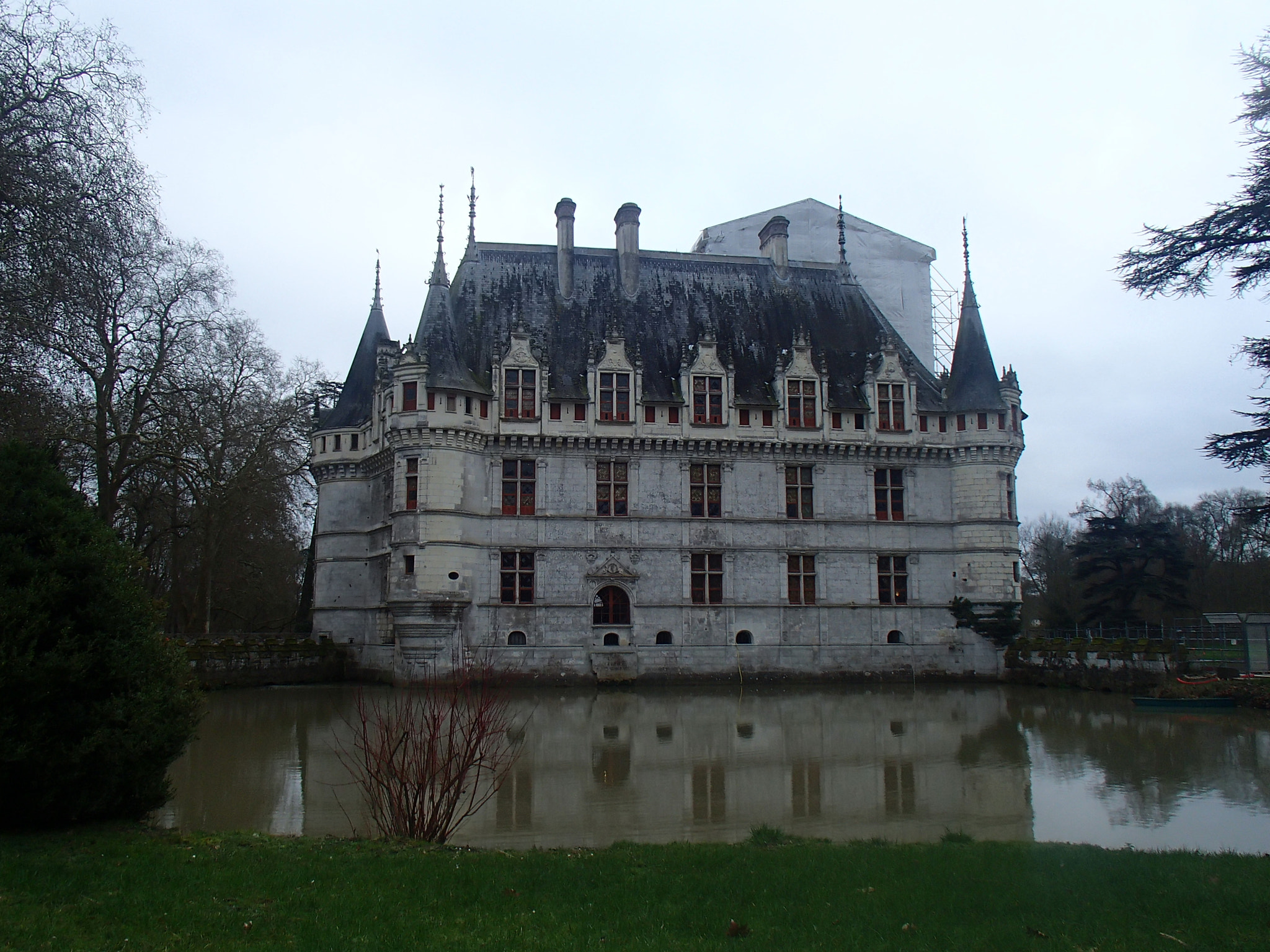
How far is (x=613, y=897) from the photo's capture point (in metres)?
7.51

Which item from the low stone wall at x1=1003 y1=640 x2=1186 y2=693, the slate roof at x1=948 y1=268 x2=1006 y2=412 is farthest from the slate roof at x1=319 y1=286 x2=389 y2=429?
the low stone wall at x1=1003 y1=640 x2=1186 y2=693

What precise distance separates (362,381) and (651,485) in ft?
40.8

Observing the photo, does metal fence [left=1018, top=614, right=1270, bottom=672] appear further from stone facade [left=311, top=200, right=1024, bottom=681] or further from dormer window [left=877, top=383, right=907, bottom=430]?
dormer window [left=877, top=383, right=907, bottom=430]

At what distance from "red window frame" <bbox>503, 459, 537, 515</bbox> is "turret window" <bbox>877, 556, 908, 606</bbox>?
1257 cm

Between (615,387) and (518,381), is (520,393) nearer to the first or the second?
(518,381)

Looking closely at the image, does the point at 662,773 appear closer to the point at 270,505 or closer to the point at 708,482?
the point at 708,482

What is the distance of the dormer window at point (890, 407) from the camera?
35375mm

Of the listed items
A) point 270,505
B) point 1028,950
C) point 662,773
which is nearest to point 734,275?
point 270,505

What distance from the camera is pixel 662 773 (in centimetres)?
1534

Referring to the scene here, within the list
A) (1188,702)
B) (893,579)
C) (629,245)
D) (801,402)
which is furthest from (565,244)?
(1188,702)

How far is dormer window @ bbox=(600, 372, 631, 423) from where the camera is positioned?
33.4m

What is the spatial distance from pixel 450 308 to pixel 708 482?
10.8 metres

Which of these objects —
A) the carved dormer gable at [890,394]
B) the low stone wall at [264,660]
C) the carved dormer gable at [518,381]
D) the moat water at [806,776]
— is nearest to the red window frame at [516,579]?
the carved dormer gable at [518,381]

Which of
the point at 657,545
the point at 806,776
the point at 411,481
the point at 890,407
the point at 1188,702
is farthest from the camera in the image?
the point at 890,407
